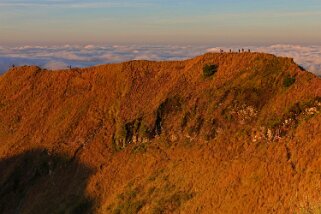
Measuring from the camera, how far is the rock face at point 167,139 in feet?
122

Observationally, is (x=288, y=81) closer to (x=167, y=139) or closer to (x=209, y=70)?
(x=209, y=70)

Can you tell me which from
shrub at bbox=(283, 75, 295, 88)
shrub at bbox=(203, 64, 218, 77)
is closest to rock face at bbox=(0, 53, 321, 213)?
shrub at bbox=(283, 75, 295, 88)

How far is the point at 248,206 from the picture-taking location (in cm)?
3497

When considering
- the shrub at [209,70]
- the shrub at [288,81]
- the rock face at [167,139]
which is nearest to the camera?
the rock face at [167,139]

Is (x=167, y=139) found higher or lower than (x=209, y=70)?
lower

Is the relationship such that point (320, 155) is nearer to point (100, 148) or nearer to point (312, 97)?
point (312, 97)

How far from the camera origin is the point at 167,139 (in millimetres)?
48219

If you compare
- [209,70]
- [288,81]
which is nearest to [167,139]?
[209,70]

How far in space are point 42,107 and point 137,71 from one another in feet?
45.4

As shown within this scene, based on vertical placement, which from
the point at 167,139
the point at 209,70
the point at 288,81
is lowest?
the point at 167,139

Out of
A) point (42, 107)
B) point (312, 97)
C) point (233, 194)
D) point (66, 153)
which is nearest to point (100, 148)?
point (66, 153)

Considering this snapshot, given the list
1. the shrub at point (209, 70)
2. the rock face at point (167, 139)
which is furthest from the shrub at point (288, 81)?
the shrub at point (209, 70)

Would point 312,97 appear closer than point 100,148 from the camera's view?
Yes

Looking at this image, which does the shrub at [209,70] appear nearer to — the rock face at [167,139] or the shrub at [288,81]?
the rock face at [167,139]
